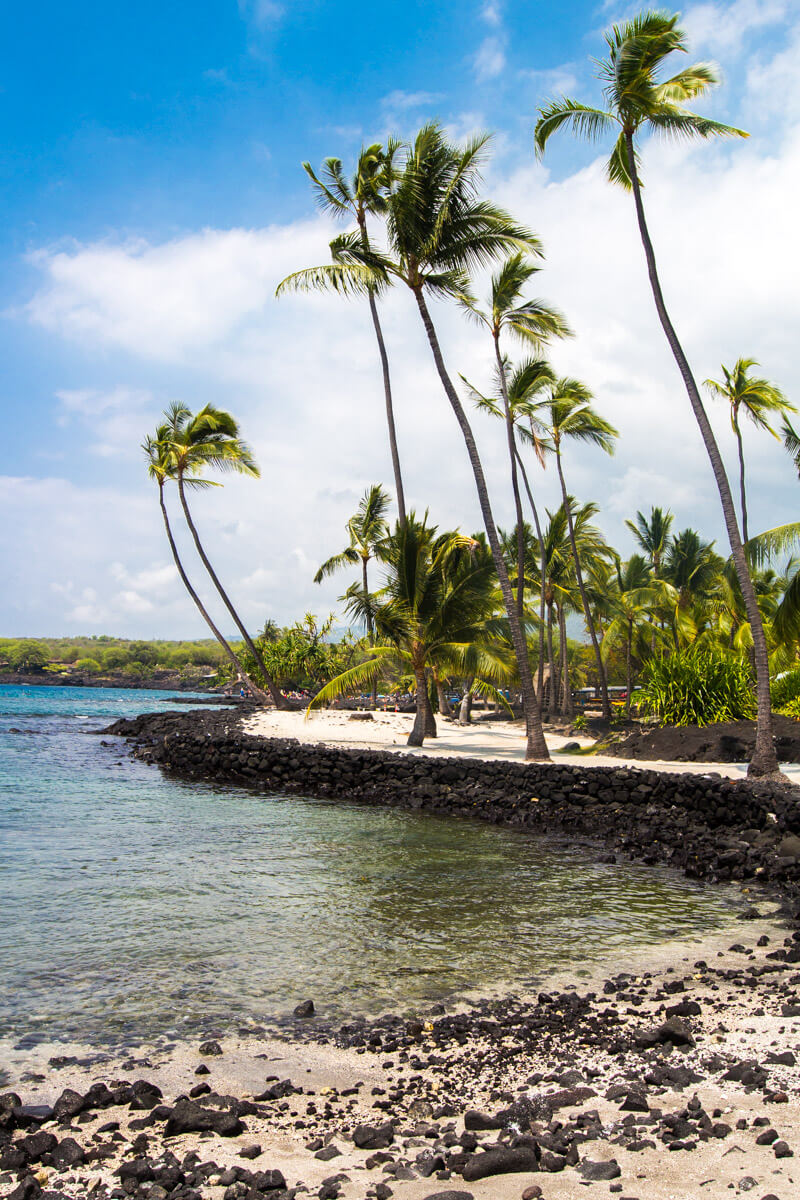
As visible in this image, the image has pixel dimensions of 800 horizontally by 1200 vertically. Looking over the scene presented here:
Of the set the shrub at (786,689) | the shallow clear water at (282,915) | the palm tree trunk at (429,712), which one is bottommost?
the shallow clear water at (282,915)

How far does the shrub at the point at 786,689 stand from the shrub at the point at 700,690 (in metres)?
1.30

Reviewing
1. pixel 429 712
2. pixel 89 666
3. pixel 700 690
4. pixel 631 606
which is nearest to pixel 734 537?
pixel 700 690

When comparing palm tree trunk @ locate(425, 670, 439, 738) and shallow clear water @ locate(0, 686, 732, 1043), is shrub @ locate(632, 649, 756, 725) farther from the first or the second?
shallow clear water @ locate(0, 686, 732, 1043)

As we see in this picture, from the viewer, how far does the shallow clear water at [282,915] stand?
6.11 metres

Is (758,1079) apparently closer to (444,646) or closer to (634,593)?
(444,646)

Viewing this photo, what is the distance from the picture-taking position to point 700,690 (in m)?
21.4

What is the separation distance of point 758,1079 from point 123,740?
31578mm

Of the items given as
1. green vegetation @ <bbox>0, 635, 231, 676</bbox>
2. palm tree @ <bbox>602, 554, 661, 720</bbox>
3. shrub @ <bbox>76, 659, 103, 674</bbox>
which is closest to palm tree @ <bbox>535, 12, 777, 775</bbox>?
palm tree @ <bbox>602, 554, 661, 720</bbox>

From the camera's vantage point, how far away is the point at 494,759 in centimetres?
1912

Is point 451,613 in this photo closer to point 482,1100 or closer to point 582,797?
point 582,797

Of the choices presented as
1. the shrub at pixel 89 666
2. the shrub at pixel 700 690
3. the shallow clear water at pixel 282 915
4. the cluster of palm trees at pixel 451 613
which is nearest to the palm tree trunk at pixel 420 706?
the cluster of palm trees at pixel 451 613

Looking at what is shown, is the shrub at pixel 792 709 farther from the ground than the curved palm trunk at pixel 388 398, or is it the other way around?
the curved palm trunk at pixel 388 398

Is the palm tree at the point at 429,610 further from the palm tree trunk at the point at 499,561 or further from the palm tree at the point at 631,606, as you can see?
the palm tree at the point at 631,606

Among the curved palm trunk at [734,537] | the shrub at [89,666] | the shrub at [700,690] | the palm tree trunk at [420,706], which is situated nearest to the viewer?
the curved palm trunk at [734,537]
